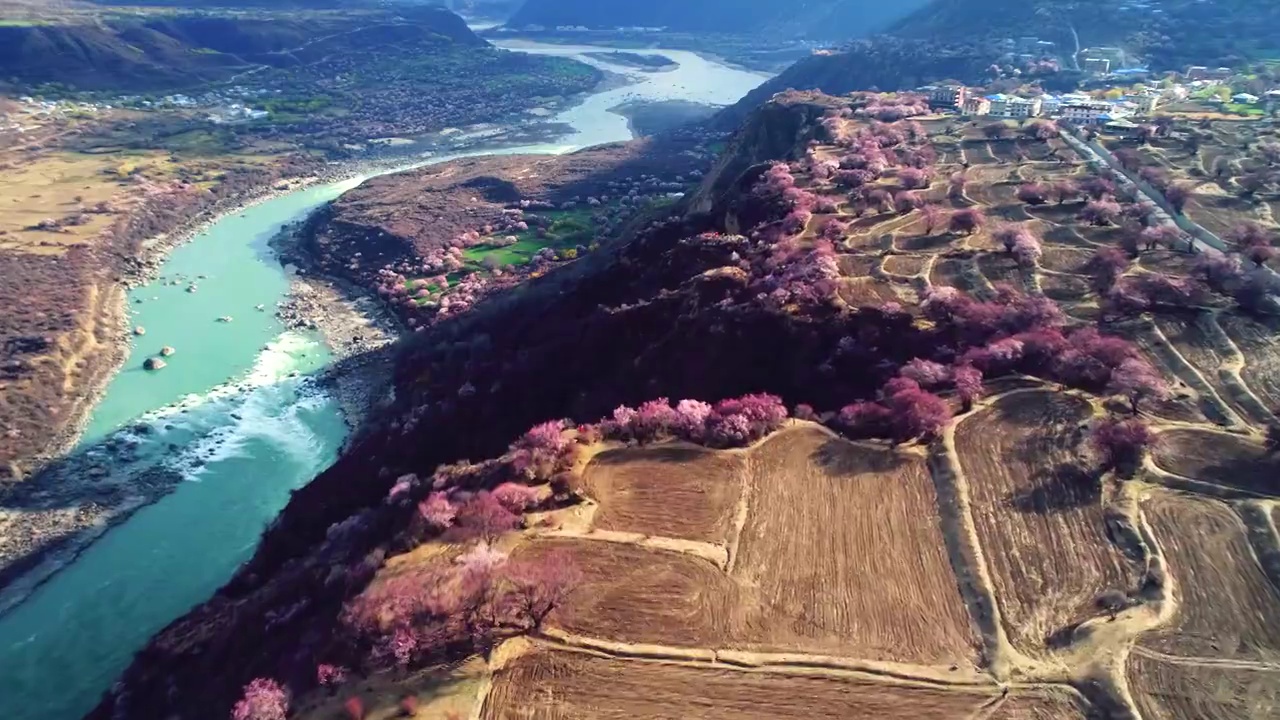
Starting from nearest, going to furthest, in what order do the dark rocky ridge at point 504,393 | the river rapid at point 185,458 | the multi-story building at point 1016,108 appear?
the dark rocky ridge at point 504,393 → the river rapid at point 185,458 → the multi-story building at point 1016,108

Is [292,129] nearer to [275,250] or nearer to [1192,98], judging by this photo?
[275,250]

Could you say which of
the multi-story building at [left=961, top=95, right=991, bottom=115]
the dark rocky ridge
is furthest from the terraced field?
the multi-story building at [left=961, top=95, right=991, bottom=115]

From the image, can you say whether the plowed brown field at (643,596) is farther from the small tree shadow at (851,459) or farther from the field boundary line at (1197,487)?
the field boundary line at (1197,487)

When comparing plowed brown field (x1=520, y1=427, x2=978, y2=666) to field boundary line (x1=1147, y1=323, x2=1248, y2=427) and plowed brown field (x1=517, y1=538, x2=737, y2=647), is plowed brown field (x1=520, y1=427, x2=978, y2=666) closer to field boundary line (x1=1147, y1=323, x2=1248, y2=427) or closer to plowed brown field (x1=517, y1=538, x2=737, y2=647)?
plowed brown field (x1=517, y1=538, x2=737, y2=647)

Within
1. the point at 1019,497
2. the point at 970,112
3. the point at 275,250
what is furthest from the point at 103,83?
the point at 1019,497

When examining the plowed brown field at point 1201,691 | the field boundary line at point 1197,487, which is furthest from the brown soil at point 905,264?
the plowed brown field at point 1201,691
